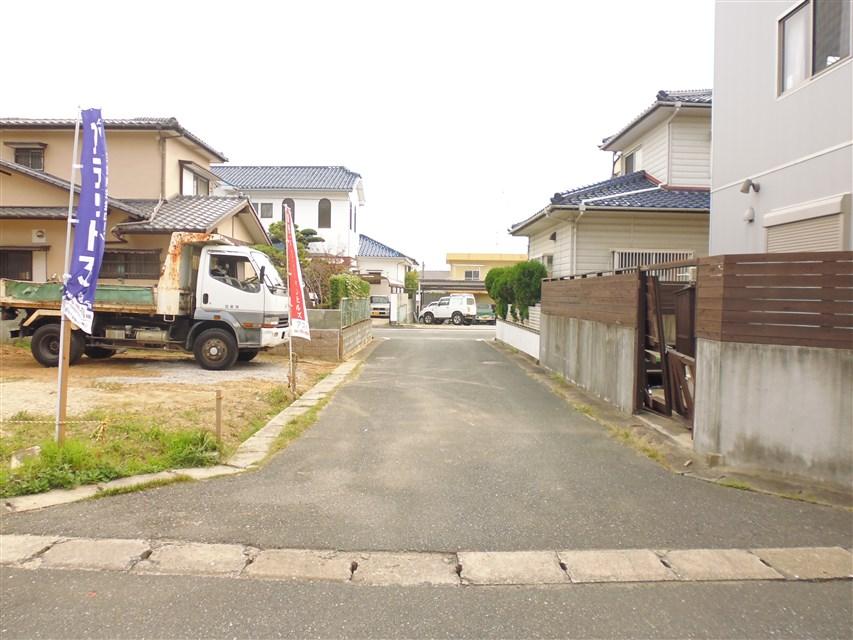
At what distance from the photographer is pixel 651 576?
3.83 metres

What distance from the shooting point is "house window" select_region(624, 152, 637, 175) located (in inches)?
728

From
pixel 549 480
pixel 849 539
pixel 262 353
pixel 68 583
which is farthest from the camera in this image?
pixel 262 353

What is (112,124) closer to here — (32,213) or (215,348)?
(32,213)

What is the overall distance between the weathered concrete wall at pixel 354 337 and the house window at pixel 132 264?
556cm

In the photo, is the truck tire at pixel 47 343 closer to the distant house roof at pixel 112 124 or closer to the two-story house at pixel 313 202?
the distant house roof at pixel 112 124

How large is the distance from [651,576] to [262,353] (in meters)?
14.0

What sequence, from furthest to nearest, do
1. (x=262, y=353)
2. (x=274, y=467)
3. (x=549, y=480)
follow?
1. (x=262, y=353)
2. (x=274, y=467)
3. (x=549, y=480)

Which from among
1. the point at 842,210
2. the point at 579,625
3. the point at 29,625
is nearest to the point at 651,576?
the point at 579,625

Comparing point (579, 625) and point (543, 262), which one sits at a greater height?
point (543, 262)

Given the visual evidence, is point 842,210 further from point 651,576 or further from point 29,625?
point 29,625

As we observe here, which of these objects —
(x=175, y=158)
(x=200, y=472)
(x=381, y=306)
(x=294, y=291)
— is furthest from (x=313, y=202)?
(x=200, y=472)

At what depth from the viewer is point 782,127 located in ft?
27.3

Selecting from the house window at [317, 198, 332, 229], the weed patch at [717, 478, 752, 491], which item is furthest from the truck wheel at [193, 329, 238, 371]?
the house window at [317, 198, 332, 229]

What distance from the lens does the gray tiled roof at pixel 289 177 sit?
3322 centimetres
